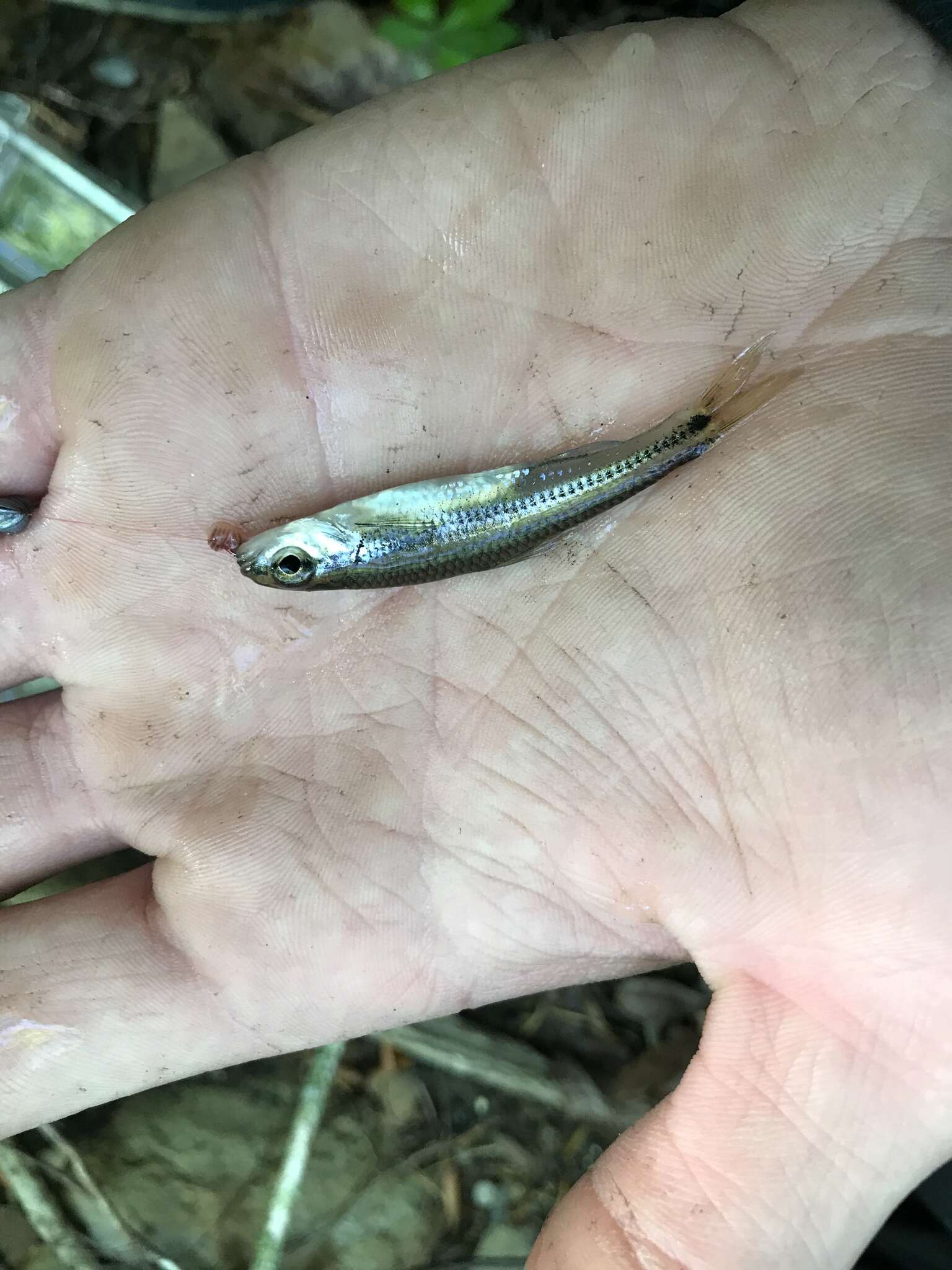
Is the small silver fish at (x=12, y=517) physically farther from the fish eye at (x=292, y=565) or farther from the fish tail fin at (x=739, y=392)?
the fish tail fin at (x=739, y=392)

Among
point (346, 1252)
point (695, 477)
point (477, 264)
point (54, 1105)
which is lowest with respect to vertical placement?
point (346, 1252)

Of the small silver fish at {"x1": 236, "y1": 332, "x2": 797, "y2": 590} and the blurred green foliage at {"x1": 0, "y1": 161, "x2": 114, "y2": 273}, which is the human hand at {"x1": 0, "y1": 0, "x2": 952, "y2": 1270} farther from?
the blurred green foliage at {"x1": 0, "y1": 161, "x2": 114, "y2": 273}

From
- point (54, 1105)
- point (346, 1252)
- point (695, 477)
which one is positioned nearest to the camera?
point (695, 477)

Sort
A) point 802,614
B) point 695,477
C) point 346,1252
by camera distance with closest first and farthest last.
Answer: point 802,614, point 695,477, point 346,1252

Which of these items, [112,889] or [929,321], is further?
[112,889]

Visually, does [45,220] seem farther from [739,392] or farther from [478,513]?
[739,392]

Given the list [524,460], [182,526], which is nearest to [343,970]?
[182,526]

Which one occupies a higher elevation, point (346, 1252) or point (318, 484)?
point (318, 484)

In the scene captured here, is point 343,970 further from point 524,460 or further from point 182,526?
point 524,460
